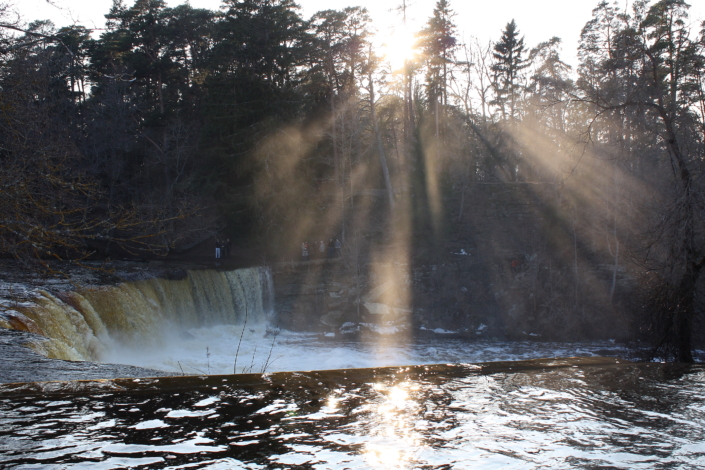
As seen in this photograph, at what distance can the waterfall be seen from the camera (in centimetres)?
1253

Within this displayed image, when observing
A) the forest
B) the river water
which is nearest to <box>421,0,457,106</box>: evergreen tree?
the forest

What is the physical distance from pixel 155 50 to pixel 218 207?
12319mm

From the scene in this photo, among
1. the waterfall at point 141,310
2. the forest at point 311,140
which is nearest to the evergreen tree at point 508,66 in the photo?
the forest at point 311,140

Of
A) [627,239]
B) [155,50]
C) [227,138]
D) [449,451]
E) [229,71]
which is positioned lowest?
[449,451]

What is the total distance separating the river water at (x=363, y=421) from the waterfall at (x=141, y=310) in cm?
585

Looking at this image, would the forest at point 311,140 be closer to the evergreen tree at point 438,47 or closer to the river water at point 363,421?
the evergreen tree at point 438,47

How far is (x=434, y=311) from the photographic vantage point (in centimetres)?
2764

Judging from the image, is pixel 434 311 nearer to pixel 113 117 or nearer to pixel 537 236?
pixel 537 236

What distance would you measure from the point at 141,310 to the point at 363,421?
15958 millimetres

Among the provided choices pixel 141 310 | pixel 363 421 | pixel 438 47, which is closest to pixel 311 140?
pixel 438 47

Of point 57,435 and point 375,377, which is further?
point 375,377

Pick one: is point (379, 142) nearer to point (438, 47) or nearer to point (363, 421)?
point (438, 47)

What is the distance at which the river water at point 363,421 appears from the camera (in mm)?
3273

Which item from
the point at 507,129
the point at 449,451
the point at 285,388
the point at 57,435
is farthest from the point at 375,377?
the point at 507,129
